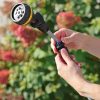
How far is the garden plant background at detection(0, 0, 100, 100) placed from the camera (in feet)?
12.0

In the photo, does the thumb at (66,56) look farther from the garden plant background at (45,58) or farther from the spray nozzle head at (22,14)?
the garden plant background at (45,58)

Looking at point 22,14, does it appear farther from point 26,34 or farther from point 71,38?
point 26,34

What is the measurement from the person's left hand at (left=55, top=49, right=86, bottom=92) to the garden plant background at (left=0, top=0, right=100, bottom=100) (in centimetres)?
152

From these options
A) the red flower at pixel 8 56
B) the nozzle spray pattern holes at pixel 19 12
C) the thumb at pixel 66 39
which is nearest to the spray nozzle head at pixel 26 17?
the nozzle spray pattern holes at pixel 19 12

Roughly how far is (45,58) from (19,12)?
177 centimetres

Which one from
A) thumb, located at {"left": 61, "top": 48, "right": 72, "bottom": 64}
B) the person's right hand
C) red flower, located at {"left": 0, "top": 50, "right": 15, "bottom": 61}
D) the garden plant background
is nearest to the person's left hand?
thumb, located at {"left": 61, "top": 48, "right": 72, "bottom": 64}

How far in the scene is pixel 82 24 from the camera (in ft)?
12.3

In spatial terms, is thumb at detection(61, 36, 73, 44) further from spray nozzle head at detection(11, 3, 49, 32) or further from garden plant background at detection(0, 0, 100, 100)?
garden plant background at detection(0, 0, 100, 100)

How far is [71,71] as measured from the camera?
6.64 ft

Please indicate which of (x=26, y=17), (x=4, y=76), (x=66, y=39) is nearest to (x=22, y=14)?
(x=26, y=17)

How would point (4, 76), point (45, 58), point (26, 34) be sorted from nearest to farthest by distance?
point (26, 34) < point (45, 58) < point (4, 76)

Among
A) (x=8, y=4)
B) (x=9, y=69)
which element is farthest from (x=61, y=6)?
(x=9, y=69)

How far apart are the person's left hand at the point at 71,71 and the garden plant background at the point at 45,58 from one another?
4.98 ft

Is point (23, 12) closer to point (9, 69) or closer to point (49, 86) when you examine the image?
point (49, 86)
